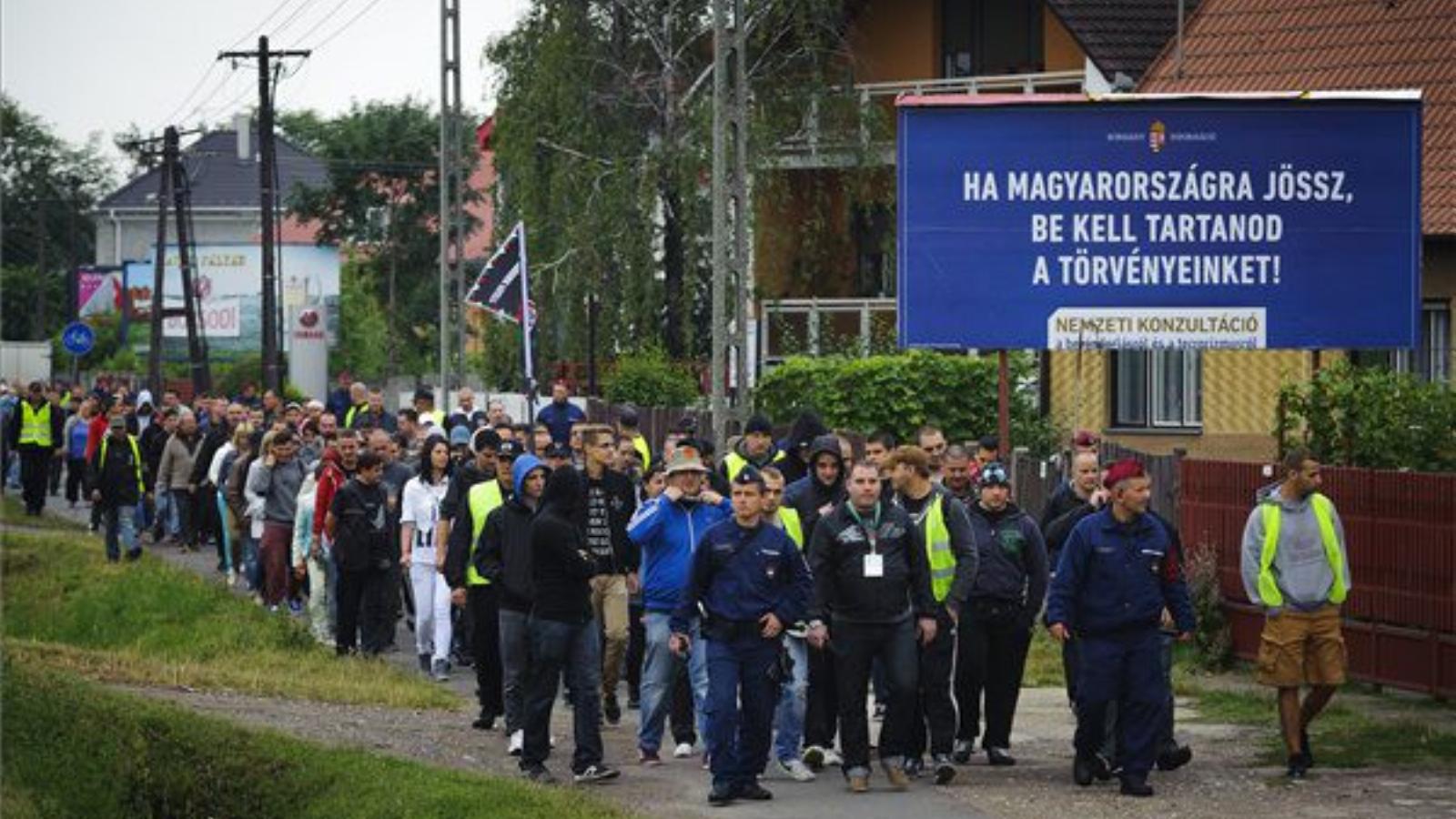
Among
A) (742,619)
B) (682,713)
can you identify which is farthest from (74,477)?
(742,619)

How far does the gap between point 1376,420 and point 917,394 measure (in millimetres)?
13318

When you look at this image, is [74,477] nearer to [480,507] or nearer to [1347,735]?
[480,507]

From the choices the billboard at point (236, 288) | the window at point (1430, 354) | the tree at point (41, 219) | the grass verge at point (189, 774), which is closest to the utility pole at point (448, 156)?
the window at point (1430, 354)

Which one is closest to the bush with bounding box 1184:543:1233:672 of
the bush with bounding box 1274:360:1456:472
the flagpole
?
the bush with bounding box 1274:360:1456:472

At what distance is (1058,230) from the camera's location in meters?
26.0

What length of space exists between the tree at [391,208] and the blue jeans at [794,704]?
273 feet

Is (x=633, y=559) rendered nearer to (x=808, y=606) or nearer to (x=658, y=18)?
(x=808, y=606)

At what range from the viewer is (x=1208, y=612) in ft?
82.3

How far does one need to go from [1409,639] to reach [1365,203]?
4833mm

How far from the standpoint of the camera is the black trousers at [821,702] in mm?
19000

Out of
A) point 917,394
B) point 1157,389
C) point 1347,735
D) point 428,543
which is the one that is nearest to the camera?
point 1347,735

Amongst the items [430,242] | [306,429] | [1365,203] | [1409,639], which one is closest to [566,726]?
[1409,639]

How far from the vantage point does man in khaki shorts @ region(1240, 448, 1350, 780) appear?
60.4 feet

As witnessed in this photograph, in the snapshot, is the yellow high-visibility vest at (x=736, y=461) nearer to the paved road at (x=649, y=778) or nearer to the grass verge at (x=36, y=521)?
the paved road at (x=649, y=778)
